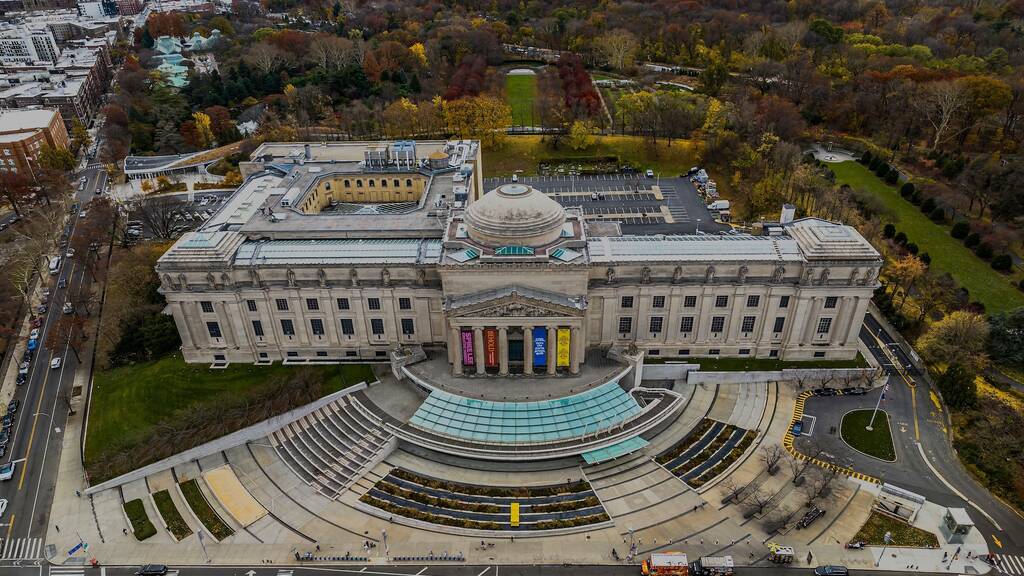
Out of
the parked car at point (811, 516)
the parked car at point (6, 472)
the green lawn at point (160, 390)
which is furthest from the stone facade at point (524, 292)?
the parked car at point (811, 516)

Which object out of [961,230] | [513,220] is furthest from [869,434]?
[961,230]

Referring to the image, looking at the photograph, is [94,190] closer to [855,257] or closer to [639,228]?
[639,228]

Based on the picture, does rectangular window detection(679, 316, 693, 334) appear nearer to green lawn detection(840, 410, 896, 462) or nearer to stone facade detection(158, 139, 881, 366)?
stone facade detection(158, 139, 881, 366)

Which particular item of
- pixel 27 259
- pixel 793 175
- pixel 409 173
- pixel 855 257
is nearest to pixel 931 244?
pixel 793 175

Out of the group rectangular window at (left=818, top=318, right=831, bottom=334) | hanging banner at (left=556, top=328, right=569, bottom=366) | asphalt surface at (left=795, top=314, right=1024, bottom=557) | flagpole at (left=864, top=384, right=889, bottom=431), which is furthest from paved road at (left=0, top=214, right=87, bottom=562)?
rectangular window at (left=818, top=318, right=831, bottom=334)

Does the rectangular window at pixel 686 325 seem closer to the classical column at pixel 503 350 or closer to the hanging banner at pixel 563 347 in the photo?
the hanging banner at pixel 563 347

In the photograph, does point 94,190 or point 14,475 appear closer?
point 14,475
